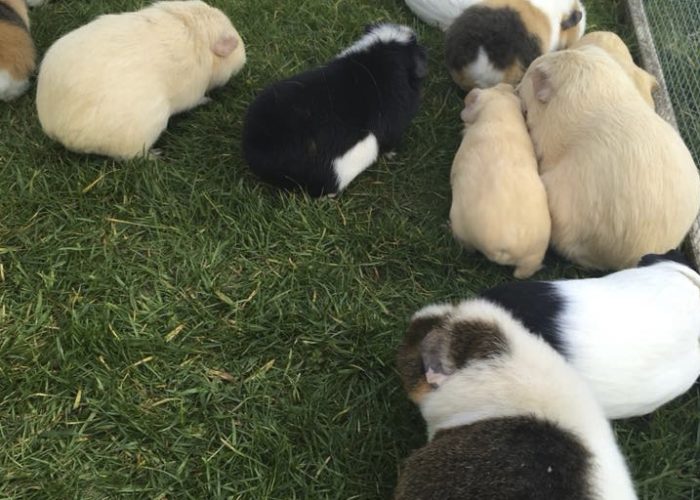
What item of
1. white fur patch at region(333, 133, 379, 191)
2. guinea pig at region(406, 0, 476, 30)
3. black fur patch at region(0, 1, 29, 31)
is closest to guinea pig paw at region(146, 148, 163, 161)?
white fur patch at region(333, 133, 379, 191)

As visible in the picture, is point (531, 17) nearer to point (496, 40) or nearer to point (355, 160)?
point (496, 40)

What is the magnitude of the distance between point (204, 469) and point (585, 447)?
1229 millimetres

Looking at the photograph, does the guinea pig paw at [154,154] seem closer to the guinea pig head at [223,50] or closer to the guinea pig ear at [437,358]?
the guinea pig head at [223,50]

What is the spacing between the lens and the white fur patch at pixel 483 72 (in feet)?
11.1

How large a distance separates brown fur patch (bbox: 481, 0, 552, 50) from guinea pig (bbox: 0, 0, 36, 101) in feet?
8.48

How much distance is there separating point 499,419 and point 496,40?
8.14ft

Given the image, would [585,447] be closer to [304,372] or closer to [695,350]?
[695,350]

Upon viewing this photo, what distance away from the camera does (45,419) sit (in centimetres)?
206

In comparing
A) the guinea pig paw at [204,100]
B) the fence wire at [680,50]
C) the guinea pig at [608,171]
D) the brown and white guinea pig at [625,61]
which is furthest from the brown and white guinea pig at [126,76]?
the fence wire at [680,50]

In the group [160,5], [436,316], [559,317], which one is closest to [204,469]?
[436,316]

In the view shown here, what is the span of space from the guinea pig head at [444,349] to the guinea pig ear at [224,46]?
6.04ft

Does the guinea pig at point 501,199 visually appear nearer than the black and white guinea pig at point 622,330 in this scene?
No

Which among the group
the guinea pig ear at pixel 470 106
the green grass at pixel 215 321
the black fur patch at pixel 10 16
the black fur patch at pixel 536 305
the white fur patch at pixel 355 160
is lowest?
the green grass at pixel 215 321

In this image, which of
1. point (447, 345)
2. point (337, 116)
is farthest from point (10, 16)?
point (447, 345)
